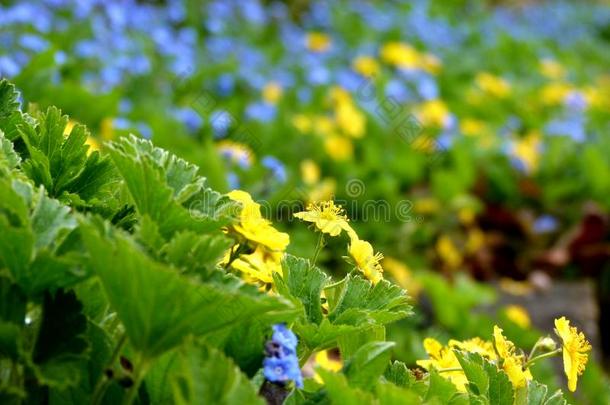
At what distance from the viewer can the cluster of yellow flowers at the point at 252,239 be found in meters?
1.21

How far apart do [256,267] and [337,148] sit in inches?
109

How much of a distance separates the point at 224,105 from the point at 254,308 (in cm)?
331

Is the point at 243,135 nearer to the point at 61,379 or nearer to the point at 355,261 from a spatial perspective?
the point at 355,261

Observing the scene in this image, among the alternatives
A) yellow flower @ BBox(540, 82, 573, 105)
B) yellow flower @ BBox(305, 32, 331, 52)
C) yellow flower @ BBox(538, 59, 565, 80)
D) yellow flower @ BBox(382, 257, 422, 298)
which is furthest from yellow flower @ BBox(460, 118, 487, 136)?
yellow flower @ BBox(538, 59, 565, 80)

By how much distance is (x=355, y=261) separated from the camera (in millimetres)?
1363

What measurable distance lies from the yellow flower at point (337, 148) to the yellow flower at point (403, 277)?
504 millimetres

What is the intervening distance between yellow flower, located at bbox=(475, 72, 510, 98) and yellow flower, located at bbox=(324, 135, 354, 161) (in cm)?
171

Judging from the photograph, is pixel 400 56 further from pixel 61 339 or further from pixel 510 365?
pixel 61 339

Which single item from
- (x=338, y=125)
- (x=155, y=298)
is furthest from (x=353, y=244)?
(x=338, y=125)

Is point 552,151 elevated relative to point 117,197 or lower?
lower

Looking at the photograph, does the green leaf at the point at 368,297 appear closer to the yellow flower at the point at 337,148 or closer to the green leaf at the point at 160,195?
the green leaf at the point at 160,195

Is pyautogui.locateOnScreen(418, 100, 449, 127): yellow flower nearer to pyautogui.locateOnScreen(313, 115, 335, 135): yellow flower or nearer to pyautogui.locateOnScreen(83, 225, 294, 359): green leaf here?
pyautogui.locateOnScreen(313, 115, 335, 135): yellow flower

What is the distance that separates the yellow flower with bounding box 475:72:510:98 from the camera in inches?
220

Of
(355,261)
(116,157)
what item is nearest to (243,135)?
(355,261)
